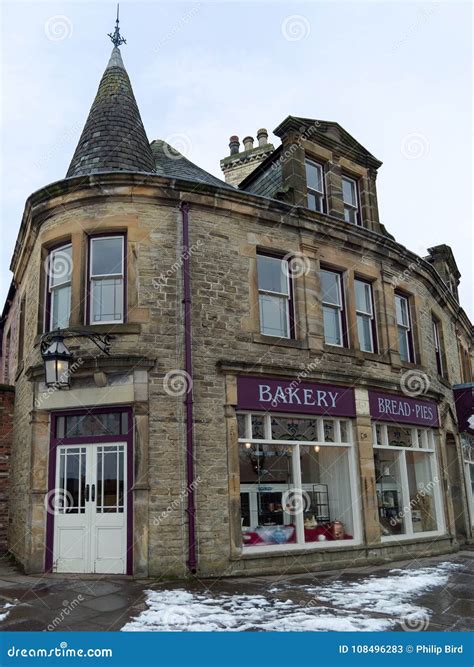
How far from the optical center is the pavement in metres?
6.84

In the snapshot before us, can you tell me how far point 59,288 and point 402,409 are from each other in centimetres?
853

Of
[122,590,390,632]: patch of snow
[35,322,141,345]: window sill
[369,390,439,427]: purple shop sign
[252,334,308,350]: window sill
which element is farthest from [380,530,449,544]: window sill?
[35,322,141,345]: window sill

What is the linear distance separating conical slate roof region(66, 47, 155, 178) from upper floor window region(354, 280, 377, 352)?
586cm

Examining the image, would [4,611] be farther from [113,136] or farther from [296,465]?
[113,136]

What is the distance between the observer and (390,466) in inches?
539

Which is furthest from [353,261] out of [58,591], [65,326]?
[58,591]

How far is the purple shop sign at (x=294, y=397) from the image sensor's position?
441 inches

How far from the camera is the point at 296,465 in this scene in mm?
11711

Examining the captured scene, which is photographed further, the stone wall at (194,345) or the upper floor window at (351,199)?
the upper floor window at (351,199)

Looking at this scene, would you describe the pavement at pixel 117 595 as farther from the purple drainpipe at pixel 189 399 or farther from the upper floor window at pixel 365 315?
the upper floor window at pixel 365 315

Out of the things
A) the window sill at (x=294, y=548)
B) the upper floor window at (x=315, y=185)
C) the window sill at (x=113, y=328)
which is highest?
the upper floor window at (x=315, y=185)

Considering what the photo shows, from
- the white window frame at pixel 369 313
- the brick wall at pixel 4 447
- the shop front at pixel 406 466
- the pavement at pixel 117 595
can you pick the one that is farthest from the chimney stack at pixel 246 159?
the pavement at pixel 117 595

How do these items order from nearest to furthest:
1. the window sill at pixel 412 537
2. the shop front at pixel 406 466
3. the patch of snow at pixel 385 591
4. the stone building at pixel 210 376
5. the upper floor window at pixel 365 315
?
the patch of snow at pixel 385 591, the stone building at pixel 210 376, the window sill at pixel 412 537, the shop front at pixel 406 466, the upper floor window at pixel 365 315

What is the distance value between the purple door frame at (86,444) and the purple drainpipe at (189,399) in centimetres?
101
